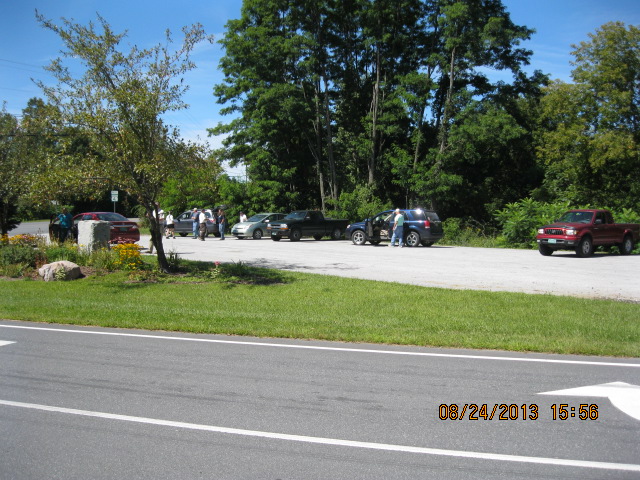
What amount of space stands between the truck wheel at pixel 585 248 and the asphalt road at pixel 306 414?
14.8m

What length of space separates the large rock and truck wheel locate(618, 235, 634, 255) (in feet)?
67.3

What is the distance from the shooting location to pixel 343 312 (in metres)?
10.6

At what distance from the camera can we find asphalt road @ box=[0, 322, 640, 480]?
3.99 meters

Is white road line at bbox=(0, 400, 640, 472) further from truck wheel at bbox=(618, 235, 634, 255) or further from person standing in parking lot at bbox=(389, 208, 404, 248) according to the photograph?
person standing in parking lot at bbox=(389, 208, 404, 248)

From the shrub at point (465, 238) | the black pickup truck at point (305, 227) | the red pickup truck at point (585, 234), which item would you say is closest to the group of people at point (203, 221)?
the black pickup truck at point (305, 227)

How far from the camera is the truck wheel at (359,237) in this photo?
27.6m

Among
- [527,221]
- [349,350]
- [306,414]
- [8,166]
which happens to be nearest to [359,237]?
[527,221]

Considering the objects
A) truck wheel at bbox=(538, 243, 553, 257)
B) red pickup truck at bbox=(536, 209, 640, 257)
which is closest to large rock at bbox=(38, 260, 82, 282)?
red pickup truck at bbox=(536, 209, 640, 257)

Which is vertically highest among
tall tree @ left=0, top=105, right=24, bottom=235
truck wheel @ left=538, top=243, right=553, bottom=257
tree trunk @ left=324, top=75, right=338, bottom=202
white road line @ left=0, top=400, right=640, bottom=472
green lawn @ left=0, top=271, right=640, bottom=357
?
tree trunk @ left=324, top=75, right=338, bottom=202

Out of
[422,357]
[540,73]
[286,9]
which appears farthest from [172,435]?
[540,73]

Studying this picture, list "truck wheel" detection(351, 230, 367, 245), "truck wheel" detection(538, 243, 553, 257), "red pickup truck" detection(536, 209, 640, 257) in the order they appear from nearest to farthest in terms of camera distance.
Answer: "red pickup truck" detection(536, 209, 640, 257), "truck wheel" detection(538, 243, 553, 257), "truck wheel" detection(351, 230, 367, 245)

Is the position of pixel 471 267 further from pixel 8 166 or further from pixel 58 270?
pixel 8 166

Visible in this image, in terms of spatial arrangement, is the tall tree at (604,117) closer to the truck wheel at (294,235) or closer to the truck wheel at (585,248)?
the truck wheel at (585,248)

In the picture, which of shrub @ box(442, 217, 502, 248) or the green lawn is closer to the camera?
the green lawn
